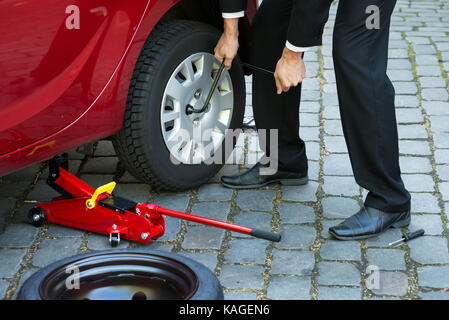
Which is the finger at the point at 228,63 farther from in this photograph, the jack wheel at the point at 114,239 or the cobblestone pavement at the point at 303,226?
the jack wheel at the point at 114,239

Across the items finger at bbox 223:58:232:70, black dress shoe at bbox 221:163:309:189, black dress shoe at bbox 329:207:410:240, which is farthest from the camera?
black dress shoe at bbox 221:163:309:189

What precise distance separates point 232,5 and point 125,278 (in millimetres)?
1283

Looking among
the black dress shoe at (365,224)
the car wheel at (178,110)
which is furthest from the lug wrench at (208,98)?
the black dress shoe at (365,224)

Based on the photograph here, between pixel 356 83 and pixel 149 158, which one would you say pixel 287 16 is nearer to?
pixel 356 83

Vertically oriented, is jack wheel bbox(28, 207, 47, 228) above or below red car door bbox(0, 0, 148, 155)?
below

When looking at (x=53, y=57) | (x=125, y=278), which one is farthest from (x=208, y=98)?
(x=125, y=278)

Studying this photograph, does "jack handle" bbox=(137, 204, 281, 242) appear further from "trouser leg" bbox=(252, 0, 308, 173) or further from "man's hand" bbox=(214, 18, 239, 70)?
"trouser leg" bbox=(252, 0, 308, 173)

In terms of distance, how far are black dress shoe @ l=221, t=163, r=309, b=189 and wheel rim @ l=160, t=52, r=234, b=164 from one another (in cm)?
17

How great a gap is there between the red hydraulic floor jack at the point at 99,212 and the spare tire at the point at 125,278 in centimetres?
25

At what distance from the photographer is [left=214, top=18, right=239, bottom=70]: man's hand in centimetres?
360

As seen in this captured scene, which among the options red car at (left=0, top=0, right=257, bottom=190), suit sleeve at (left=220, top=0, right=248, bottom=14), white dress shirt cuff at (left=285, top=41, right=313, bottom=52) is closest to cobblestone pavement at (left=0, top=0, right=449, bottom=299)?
red car at (left=0, top=0, right=257, bottom=190)

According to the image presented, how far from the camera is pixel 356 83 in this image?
133 inches

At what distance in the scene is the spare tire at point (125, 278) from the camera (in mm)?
2947

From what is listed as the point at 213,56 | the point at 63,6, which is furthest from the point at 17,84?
the point at 213,56
